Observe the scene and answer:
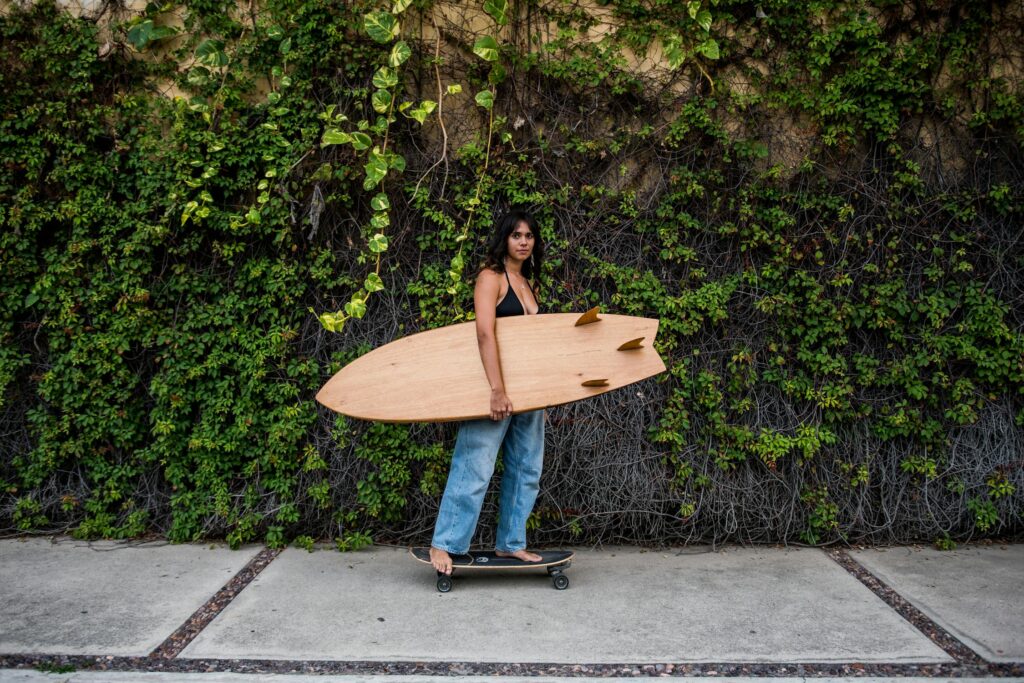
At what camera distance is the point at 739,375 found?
4.02 metres

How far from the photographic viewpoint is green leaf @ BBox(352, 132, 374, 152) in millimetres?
3800

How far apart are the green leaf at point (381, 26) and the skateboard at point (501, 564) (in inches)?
98.4

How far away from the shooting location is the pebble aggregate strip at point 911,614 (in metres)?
2.86

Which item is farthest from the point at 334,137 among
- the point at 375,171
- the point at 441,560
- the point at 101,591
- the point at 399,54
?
the point at 101,591

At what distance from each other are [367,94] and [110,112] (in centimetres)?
137

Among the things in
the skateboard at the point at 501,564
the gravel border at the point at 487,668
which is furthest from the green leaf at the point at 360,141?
the gravel border at the point at 487,668

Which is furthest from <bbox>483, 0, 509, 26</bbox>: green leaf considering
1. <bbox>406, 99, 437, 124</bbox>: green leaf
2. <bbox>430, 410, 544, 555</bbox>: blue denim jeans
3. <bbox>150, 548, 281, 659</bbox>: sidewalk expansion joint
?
<bbox>150, 548, 281, 659</bbox>: sidewalk expansion joint

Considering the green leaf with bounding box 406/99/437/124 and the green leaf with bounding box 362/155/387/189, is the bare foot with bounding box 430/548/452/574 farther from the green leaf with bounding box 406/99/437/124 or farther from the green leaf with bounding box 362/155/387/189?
the green leaf with bounding box 406/99/437/124

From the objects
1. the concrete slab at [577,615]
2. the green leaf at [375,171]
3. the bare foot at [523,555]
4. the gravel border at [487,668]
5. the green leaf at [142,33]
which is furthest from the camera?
the green leaf at [142,33]

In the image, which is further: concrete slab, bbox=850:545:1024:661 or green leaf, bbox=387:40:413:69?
green leaf, bbox=387:40:413:69

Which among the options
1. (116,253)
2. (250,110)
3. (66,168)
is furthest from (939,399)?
(66,168)

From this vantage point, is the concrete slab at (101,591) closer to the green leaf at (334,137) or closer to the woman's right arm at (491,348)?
the woman's right arm at (491,348)

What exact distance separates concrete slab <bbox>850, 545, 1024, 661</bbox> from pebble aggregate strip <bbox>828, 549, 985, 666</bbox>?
0.10 feet

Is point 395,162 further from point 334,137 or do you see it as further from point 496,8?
point 496,8
